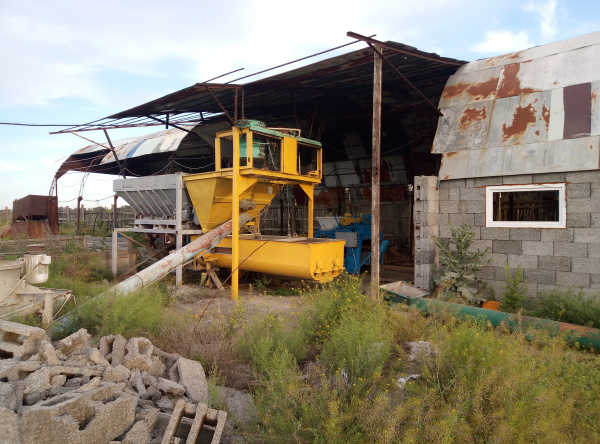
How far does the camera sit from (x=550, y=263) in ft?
24.9

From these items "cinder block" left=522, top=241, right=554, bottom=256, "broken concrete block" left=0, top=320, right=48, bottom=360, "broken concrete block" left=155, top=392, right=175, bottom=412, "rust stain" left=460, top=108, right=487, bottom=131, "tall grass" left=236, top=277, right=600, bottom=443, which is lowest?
"broken concrete block" left=155, top=392, right=175, bottom=412

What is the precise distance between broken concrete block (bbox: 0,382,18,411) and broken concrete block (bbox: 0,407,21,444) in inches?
3.9

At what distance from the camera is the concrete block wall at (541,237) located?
7.18 m

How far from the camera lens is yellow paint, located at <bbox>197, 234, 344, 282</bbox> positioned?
893cm

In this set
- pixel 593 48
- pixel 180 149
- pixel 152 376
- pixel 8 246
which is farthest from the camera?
pixel 180 149

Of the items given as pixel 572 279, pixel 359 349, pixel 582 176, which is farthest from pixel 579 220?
pixel 359 349

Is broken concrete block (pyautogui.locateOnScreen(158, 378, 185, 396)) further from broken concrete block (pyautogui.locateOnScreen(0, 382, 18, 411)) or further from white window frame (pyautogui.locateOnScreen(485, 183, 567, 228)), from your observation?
white window frame (pyautogui.locateOnScreen(485, 183, 567, 228))

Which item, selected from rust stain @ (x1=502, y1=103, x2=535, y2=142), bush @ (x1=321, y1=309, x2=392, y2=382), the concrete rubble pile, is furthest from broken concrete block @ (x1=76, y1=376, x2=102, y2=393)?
rust stain @ (x1=502, y1=103, x2=535, y2=142)

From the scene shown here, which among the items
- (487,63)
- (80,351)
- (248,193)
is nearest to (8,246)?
(248,193)

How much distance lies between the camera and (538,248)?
25.3 feet

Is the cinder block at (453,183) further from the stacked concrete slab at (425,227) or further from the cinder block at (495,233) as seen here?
the cinder block at (495,233)

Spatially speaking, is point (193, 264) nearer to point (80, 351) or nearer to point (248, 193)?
point (248, 193)

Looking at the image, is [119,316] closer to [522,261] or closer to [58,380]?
[58,380]

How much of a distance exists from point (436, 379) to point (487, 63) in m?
8.47
